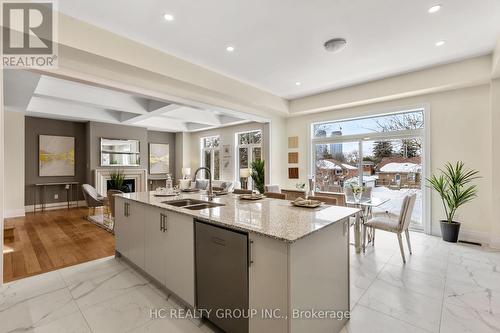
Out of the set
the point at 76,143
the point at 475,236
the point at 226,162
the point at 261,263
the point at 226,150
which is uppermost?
the point at 76,143

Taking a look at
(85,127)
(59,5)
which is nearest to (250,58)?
(59,5)

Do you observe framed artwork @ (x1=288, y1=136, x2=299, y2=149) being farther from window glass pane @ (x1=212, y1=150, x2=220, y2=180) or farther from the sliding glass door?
window glass pane @ (x1=212, y1=150, x2=220, y2=180)

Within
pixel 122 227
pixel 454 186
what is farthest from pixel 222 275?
pixel 454 186

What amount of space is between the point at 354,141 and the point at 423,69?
1819 mm

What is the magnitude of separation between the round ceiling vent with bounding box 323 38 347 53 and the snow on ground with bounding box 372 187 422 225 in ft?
9.73

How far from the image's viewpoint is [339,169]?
5.58m

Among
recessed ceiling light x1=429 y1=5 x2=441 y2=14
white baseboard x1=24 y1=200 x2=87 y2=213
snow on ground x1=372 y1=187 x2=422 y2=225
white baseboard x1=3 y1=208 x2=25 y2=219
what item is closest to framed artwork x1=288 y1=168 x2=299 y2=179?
snow on ground x1=372 y1=187 x2=422 y2=225

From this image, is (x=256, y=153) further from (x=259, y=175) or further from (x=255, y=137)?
(x=259, y=175)

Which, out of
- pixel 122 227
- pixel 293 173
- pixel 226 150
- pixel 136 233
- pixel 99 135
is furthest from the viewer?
pixel 226 150

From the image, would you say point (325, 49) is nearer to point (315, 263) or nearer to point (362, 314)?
point (315, 263)

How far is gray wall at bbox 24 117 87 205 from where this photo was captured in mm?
6492

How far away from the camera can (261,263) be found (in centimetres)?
146

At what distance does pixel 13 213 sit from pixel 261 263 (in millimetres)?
7422

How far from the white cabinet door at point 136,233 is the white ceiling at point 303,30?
2.17 m
